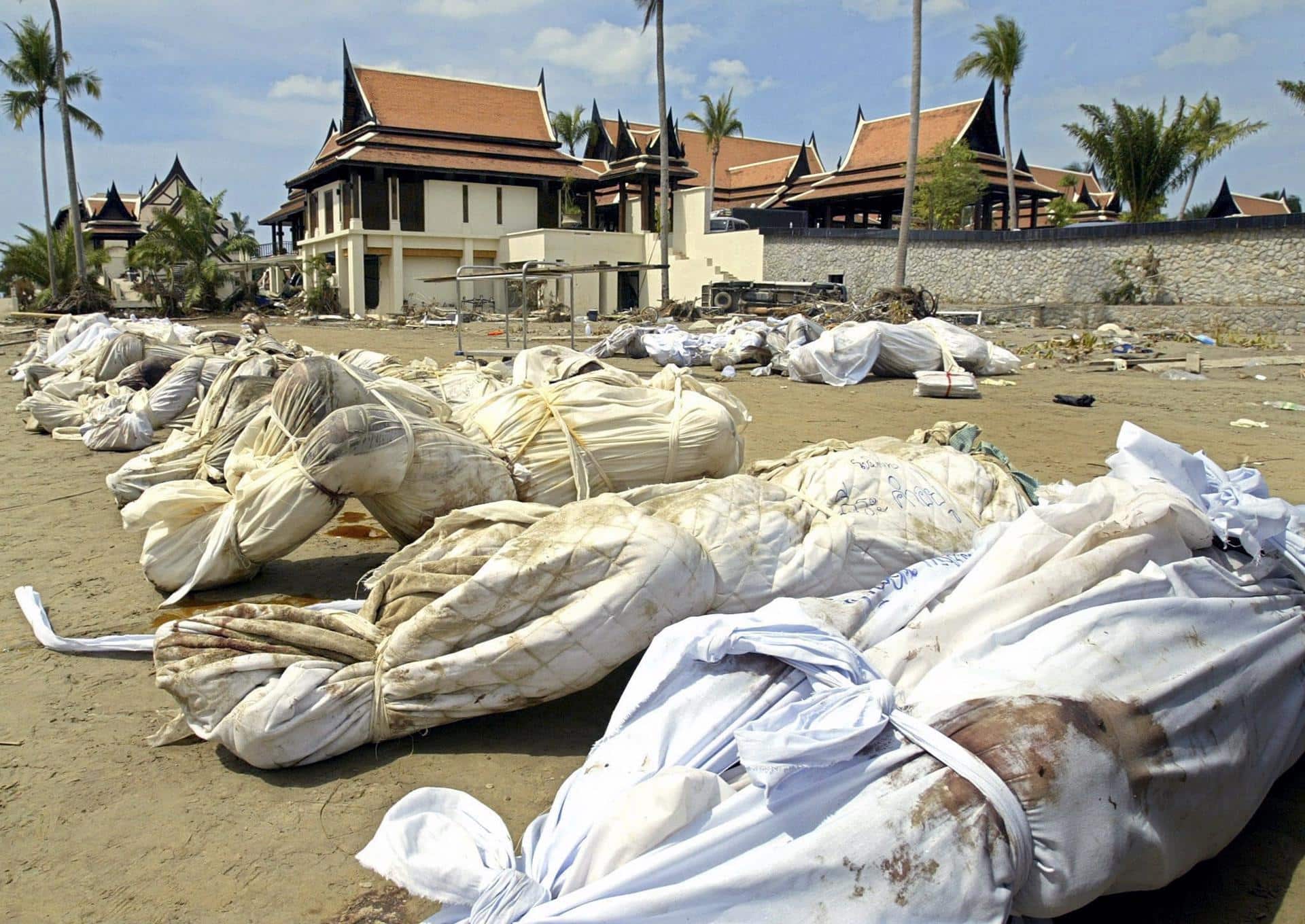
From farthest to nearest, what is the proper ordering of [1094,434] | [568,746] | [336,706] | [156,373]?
[156,373]
[1094,434]
[568,746]
[336,706]

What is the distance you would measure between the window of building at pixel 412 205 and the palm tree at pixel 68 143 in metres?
8.15

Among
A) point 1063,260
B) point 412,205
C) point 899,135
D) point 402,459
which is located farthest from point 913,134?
point 402,459

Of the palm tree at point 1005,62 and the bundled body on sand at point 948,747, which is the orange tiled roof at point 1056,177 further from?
the bundled body on sand at point 948,747

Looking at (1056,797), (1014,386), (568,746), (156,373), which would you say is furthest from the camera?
(1014,386)

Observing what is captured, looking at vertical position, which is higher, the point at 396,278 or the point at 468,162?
the point at 468,162

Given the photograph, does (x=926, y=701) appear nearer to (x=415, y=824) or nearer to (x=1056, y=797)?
(x=1056, y=797)

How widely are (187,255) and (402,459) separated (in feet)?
82.5

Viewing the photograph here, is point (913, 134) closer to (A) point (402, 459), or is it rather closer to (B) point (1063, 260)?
(B) point (1063, 260)

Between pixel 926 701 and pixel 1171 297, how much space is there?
18095 millimetres

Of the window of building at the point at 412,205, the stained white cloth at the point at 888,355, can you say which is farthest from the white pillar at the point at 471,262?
the stained white cloth at the point at 888,355

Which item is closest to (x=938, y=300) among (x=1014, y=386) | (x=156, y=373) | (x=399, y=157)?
(x=1014, y=386)

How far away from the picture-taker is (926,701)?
160cm

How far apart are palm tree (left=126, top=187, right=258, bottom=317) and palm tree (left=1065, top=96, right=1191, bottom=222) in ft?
72.3

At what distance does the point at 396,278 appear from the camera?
2414 cm
